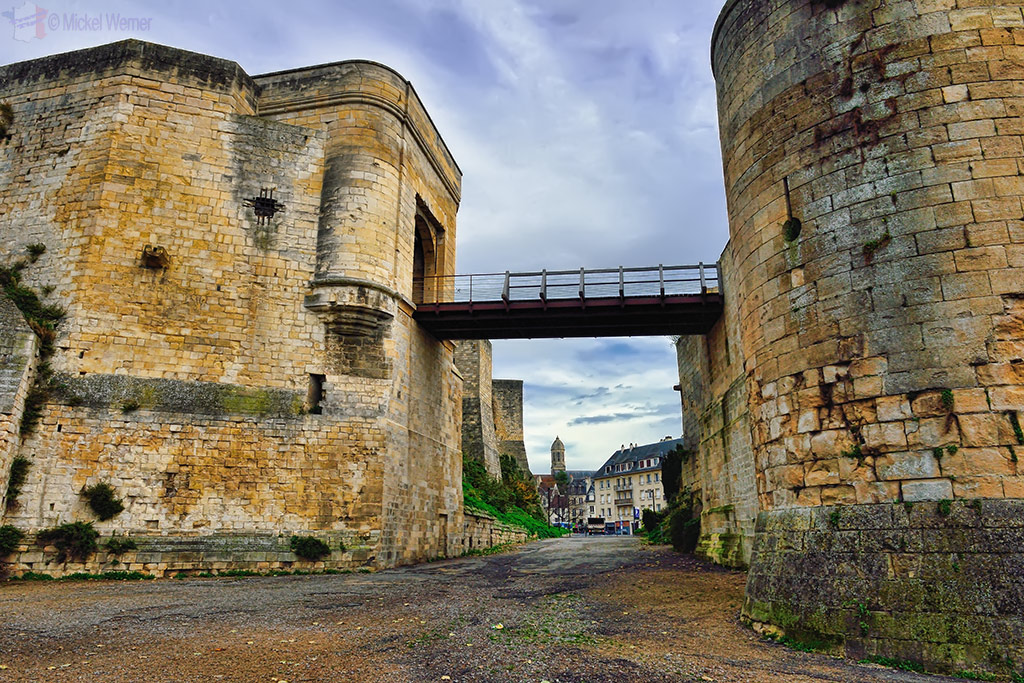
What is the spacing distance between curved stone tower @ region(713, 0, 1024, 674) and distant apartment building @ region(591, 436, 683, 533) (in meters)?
58.5

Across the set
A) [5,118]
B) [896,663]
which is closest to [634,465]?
[5,118]

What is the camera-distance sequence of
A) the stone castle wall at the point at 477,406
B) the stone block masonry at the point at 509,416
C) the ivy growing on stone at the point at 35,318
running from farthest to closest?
the stone block masonry at the point at 509,416 → the stone castle wall at the point at 477,406 → the ivy growing on stone at the point at 35,318

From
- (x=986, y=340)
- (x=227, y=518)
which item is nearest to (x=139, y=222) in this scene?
(x=227, y=518)

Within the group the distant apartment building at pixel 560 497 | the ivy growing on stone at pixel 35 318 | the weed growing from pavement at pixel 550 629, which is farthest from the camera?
the distant apartment building at pixel 560 497

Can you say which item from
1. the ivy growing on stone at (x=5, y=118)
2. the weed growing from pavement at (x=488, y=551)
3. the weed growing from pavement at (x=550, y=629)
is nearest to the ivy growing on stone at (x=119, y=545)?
the weed growing from pavement at (x=550, y=629)

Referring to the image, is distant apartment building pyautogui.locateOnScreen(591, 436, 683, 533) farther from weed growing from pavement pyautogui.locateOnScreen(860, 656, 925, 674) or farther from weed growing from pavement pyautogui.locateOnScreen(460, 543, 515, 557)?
weed growing from pavement pyautogui.locateOnScreen(860, 656, 925, 674)

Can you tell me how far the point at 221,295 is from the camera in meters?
12.8

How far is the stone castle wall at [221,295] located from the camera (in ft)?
37.9

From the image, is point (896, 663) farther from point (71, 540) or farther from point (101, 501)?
point (71, 540)

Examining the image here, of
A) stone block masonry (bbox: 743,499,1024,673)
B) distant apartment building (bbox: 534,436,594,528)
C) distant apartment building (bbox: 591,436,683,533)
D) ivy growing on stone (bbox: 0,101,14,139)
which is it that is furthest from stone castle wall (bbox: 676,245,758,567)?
distant apartment building (bbox: 591,436,683,533)

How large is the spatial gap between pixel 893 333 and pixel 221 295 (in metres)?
12.3

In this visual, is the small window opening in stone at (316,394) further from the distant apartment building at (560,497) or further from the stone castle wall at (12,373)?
the distant apartment building at (560,497)

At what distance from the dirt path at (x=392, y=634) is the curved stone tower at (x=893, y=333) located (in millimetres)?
770

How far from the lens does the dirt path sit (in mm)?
4492
